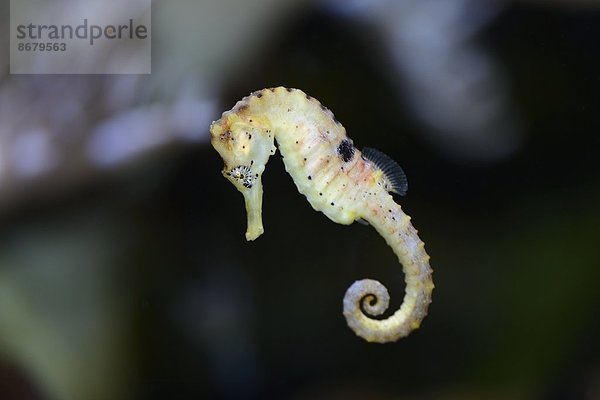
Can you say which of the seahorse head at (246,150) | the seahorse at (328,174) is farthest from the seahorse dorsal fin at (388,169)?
the seahorse head at (246,150)

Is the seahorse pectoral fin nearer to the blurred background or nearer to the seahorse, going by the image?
the seahorse

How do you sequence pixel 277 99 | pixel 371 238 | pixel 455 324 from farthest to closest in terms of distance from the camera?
pixel 455 324
pixel 371 238
pixel 277 99

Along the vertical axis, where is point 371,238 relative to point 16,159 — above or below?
below

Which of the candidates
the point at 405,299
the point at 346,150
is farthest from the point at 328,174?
the point at 405,299

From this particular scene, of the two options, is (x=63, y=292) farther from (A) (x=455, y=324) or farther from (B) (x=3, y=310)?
(A) (x=455, y=324)

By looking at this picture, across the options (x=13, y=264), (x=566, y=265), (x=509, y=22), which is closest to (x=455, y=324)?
(x=566, y=265)

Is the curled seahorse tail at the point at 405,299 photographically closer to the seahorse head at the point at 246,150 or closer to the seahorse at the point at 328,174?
the seahorse at the point at 328,174

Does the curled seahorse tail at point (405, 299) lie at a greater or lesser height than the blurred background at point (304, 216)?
lesser
